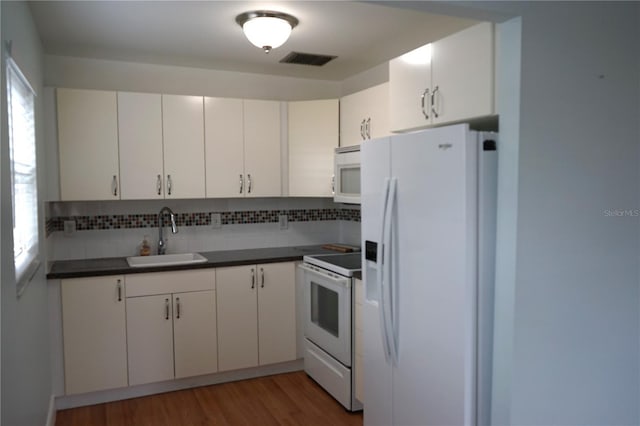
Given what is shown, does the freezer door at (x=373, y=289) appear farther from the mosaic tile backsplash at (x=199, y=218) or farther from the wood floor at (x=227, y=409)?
the mosaic tile backsplash at (x=199, y=218)

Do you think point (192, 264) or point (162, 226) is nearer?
point (192, 264)

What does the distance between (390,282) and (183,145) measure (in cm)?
190

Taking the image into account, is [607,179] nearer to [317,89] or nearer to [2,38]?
[2,38]

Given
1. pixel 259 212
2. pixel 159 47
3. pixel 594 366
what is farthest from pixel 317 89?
pixel 594 366

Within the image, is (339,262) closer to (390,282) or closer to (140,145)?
(390,282)

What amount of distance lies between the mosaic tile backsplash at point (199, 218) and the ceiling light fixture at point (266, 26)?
5.48 feet

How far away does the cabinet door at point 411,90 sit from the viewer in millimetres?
2514

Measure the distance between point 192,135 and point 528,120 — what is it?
7.70ft

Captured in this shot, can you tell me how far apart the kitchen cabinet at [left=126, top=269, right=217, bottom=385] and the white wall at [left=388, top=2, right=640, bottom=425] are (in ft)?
6.62

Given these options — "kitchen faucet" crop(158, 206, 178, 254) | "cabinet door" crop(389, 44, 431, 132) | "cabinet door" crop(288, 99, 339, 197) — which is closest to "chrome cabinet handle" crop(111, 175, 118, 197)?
"kitchen faucet" crop(158, 206, 178, 254)

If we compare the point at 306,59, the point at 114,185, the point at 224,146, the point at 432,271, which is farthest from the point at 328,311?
Result: the point at 306,59

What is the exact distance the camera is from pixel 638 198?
7.16ft

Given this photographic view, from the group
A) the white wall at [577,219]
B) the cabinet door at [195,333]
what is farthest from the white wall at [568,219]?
the cabinet door at [195,333]

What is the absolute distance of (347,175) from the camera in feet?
11.6
